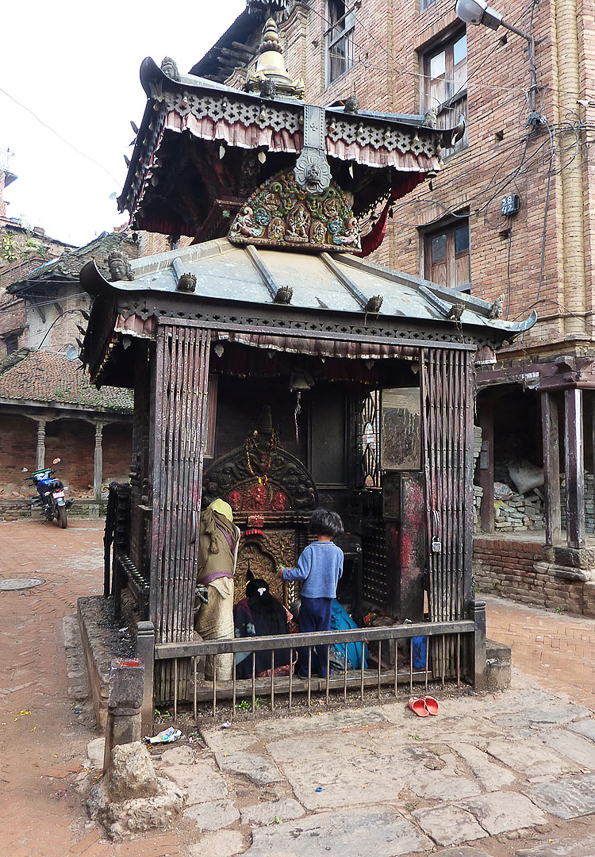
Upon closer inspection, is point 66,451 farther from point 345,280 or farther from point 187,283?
point 187,283

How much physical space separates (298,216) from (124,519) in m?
4.22

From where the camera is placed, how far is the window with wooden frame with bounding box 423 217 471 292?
500 inches

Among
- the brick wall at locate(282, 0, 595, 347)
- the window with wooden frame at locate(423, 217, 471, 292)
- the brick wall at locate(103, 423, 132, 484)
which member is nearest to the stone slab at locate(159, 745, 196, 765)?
the brick wall at locate(282, 0, 595, 347)

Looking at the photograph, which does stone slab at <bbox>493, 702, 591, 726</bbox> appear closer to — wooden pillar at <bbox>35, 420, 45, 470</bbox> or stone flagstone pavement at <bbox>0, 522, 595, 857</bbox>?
stone flagstone pavement at <bbox>0, 522, 595, 857</bbox>

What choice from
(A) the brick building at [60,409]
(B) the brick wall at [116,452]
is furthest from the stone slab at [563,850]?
(B) the brick wall at [116,452]

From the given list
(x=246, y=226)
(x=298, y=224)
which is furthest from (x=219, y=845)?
(x=298, y=224)

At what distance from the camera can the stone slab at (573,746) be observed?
14.2ft

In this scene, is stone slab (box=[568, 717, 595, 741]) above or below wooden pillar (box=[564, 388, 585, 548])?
below

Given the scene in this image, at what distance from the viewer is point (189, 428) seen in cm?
499

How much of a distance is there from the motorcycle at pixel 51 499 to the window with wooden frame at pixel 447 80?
1442cm

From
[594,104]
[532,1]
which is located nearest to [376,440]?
[594,104]

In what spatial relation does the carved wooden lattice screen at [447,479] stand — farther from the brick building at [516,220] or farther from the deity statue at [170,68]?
the deity statue at [170,68]

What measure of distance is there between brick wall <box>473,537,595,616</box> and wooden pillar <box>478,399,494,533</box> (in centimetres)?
60

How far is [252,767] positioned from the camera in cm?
412
